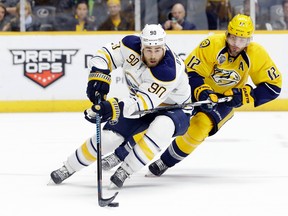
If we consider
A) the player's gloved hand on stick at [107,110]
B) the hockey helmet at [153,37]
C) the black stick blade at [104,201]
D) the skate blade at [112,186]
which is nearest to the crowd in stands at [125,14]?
the hockey helmet at [153,37]

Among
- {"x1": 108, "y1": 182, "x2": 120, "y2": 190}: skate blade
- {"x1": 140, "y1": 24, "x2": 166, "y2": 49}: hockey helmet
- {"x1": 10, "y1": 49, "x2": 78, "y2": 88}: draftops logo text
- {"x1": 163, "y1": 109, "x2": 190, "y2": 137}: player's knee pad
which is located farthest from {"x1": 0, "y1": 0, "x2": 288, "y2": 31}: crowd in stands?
{"x1": 108, "y1": 182, "x2": 120, "y2": 190}: skate blade

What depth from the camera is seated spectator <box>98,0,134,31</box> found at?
907cm

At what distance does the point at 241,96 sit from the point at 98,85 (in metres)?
0.94

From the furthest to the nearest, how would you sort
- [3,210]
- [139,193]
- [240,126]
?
[240,126] → [139,193] → [3,210]

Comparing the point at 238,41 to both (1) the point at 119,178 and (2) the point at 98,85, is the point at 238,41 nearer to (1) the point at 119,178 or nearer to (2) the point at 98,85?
(2) the point at 98,85

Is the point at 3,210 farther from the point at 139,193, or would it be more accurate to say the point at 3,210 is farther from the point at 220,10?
the point at 220,10

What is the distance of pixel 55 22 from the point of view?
9.09m

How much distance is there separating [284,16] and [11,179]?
4.70 metres

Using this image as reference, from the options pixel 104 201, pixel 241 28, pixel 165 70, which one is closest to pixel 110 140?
pixel 165 70

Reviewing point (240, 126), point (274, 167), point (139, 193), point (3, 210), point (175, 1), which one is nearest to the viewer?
point (3, 210)

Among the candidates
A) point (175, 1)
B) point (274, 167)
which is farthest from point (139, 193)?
point (175, 1)

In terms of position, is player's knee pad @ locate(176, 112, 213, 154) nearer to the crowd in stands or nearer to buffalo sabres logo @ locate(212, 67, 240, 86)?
buffalo sabres logo @ locate(212, 67, 240, 86)

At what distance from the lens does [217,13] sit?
9.15m

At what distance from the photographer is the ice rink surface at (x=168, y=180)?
4.32 m
